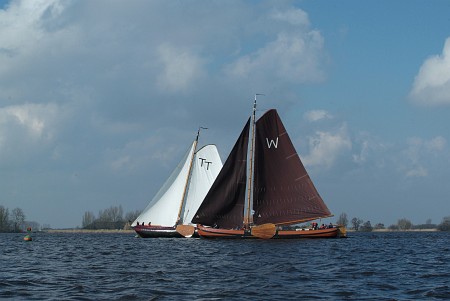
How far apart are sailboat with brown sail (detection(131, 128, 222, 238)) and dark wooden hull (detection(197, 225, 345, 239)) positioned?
13700 mm

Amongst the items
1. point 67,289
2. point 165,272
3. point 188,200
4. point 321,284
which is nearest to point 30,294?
point 67,289

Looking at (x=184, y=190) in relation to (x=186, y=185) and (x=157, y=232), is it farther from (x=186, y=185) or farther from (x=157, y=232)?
(x=157, y=232)

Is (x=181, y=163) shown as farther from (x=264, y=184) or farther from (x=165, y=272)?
(x=165, y=272)

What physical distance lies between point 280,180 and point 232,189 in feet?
18.3

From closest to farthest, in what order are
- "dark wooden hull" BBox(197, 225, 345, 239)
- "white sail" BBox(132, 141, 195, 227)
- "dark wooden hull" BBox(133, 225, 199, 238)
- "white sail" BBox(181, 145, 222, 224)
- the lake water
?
1. the lake water
2. "dark wooden hull" BBox(197, 225, 345, 239)
3. "dark wooden hull" BBox(133, 225, 199, 238)
4. "white sail" BBox(181, 145, 222, 224)
5. "white sail" BBox(132, 141, 195, 227)

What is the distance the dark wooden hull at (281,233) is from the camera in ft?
222

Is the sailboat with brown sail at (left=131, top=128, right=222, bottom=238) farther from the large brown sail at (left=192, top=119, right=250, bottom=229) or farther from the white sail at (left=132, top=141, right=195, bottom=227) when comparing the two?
the large brown sail at (left=192, top=119, right=250, bottom=229)

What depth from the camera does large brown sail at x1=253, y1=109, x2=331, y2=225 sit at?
66875mm

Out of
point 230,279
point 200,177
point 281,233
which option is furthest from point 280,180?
point 230,279

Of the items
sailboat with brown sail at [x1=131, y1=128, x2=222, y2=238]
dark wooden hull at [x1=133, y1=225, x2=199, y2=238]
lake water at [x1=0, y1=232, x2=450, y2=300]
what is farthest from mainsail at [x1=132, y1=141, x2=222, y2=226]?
lake water at [x1=0, y1=232, x2=450, y2=300]

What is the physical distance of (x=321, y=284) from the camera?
2795cm

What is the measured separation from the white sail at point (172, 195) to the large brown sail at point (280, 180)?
20046 mm

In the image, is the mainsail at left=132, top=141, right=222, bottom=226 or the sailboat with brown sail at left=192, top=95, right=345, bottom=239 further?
the mainsail at left=132, top=141, right=222, bottom=226

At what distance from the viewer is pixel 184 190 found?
3337 inches
